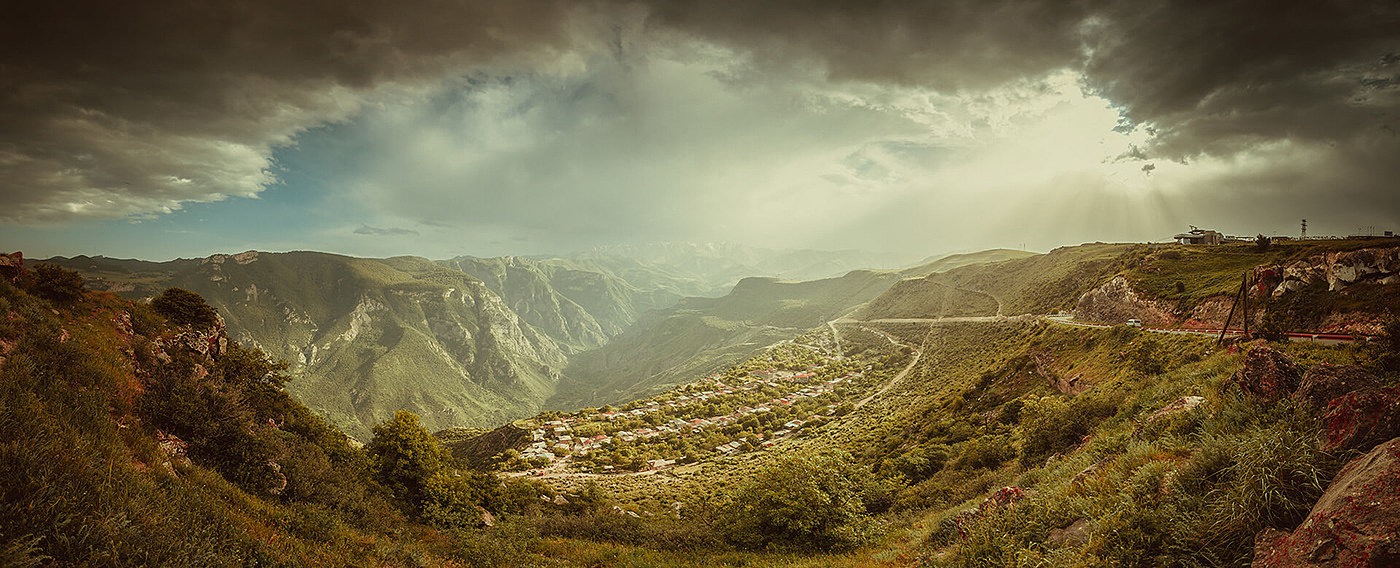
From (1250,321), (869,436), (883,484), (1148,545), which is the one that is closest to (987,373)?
(869,436)

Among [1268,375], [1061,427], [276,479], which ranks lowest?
[1061,427]

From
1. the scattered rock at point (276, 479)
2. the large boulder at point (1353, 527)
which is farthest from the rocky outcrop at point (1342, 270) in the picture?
the scattered rock at point (276, 479)

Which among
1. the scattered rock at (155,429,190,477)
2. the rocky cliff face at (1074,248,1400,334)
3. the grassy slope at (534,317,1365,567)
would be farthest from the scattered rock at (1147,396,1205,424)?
the scattered rock at (155,429,190,477)

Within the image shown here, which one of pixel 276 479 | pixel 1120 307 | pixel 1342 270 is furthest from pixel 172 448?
pixel 1120 307

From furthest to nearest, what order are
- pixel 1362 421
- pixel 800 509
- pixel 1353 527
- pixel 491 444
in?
pixel 491 444, pixel 800 509, pixel 1362 421, pixel 1353 527

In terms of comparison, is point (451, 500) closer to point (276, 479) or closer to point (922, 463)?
point (276, 479)

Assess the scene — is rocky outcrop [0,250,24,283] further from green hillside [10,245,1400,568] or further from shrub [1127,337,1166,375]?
shrub [1127,337,1166,375]
